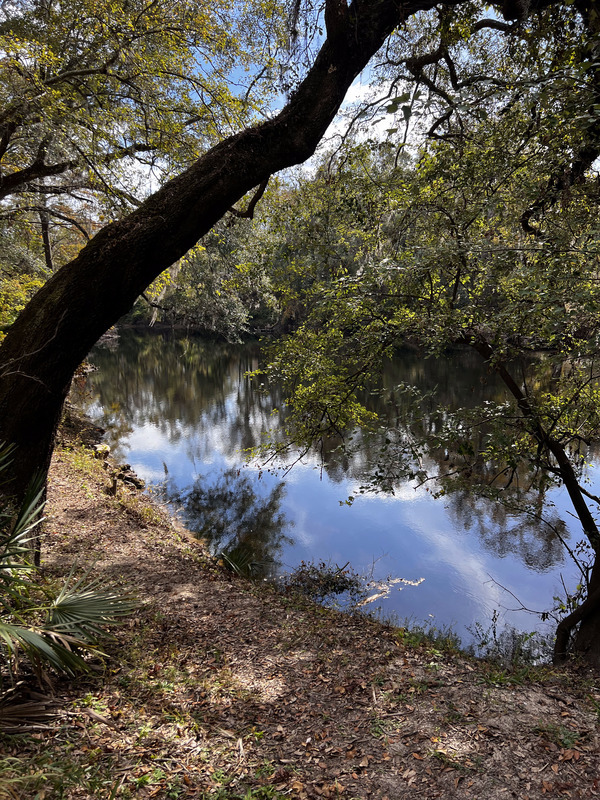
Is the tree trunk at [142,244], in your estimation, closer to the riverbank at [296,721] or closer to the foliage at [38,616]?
the foliage at [38,616]

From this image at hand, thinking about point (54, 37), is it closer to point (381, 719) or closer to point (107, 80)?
point (107, 80)

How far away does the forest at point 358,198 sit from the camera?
313 centimetres

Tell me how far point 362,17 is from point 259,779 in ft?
16.3

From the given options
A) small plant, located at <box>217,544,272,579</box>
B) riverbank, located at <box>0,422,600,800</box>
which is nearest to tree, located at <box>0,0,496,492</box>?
riverbank, located at <box>0,422,600,800</box>

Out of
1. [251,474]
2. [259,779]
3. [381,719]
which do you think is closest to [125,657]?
[259,779]

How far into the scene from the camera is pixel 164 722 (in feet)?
8.57

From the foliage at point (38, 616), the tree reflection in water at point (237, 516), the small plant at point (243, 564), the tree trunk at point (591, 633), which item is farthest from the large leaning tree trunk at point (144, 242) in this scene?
the tree trunk at point (591, 633)

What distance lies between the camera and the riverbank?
2.22m

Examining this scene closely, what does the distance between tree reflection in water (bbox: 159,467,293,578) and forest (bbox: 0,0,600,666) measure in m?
3.60

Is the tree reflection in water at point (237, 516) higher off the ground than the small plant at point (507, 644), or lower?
higher

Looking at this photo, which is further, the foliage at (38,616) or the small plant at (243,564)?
the small plant at (243,564)

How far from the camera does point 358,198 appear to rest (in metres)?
5.61

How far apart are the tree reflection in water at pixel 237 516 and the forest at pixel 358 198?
142 inches

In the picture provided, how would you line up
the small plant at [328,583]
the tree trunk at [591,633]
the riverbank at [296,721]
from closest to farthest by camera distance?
the riverbank at [296,721], the tree trunk at [591,633], the small plant at [328,583]
